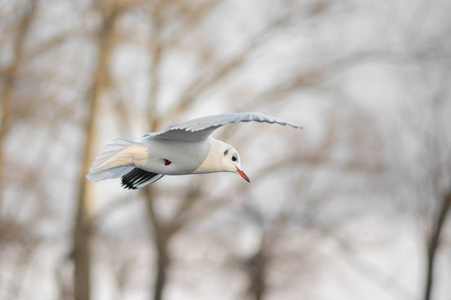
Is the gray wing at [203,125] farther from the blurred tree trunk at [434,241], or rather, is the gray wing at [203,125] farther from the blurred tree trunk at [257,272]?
the blurred tree trunk at [434,241]

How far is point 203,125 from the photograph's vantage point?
8.09ft

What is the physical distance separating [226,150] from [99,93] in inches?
255

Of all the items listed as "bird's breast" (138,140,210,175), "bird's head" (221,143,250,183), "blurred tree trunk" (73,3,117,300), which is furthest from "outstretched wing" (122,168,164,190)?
"blurred tree trunk" (73,3,117,300)

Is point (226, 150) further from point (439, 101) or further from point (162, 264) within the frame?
point (439, 101)

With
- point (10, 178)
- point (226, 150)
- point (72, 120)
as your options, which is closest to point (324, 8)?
point (72, 120)

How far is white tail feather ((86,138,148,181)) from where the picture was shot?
277 centimetres

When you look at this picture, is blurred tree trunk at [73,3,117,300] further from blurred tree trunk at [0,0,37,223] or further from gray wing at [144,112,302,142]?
gray wing at [144,112,302,142]

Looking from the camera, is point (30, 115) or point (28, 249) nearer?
point (30, 115)

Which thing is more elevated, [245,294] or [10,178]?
[10,178]

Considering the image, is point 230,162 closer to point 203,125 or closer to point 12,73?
point 203,125

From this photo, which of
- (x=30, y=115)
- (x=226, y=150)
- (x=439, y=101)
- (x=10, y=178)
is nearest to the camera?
(x=226, y=150)

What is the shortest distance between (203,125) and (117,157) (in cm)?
49

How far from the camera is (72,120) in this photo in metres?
8.86

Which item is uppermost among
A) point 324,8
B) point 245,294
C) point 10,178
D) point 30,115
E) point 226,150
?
point 324,8
